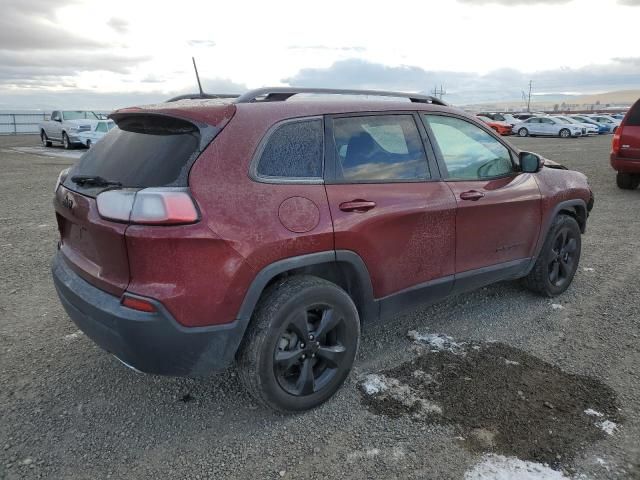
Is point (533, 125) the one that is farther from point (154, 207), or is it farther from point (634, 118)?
point (154, 207)

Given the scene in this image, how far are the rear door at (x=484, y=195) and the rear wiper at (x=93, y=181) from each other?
2.03 m

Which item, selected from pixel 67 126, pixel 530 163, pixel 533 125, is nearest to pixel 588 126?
pixel 533 125

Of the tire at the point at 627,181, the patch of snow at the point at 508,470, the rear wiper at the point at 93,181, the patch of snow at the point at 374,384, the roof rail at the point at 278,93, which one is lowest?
the tire at the point at 627,181

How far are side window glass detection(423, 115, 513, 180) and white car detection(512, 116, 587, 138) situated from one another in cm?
3232

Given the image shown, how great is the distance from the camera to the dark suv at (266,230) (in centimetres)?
248

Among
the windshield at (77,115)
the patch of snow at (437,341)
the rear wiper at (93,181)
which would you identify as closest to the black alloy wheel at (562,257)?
the patch of snow at (437,341)

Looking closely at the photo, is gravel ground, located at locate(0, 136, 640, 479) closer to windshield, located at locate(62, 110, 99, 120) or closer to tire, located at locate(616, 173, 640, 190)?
tire, located at locate(616, 173, 640, 190)

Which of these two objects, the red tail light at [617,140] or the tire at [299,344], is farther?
the red tail light at [617,140]

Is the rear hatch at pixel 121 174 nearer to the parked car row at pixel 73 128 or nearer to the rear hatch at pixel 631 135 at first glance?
the rear hatch at pixel 631 135

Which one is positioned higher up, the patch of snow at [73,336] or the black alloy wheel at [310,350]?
the black alloy wheel at [310,350]

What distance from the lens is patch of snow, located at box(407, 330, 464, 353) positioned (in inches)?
146

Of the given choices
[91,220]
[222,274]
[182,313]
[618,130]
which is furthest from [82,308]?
[618,130]

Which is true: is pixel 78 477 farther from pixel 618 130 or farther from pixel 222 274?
pixel 618 130

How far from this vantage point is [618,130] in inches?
385
